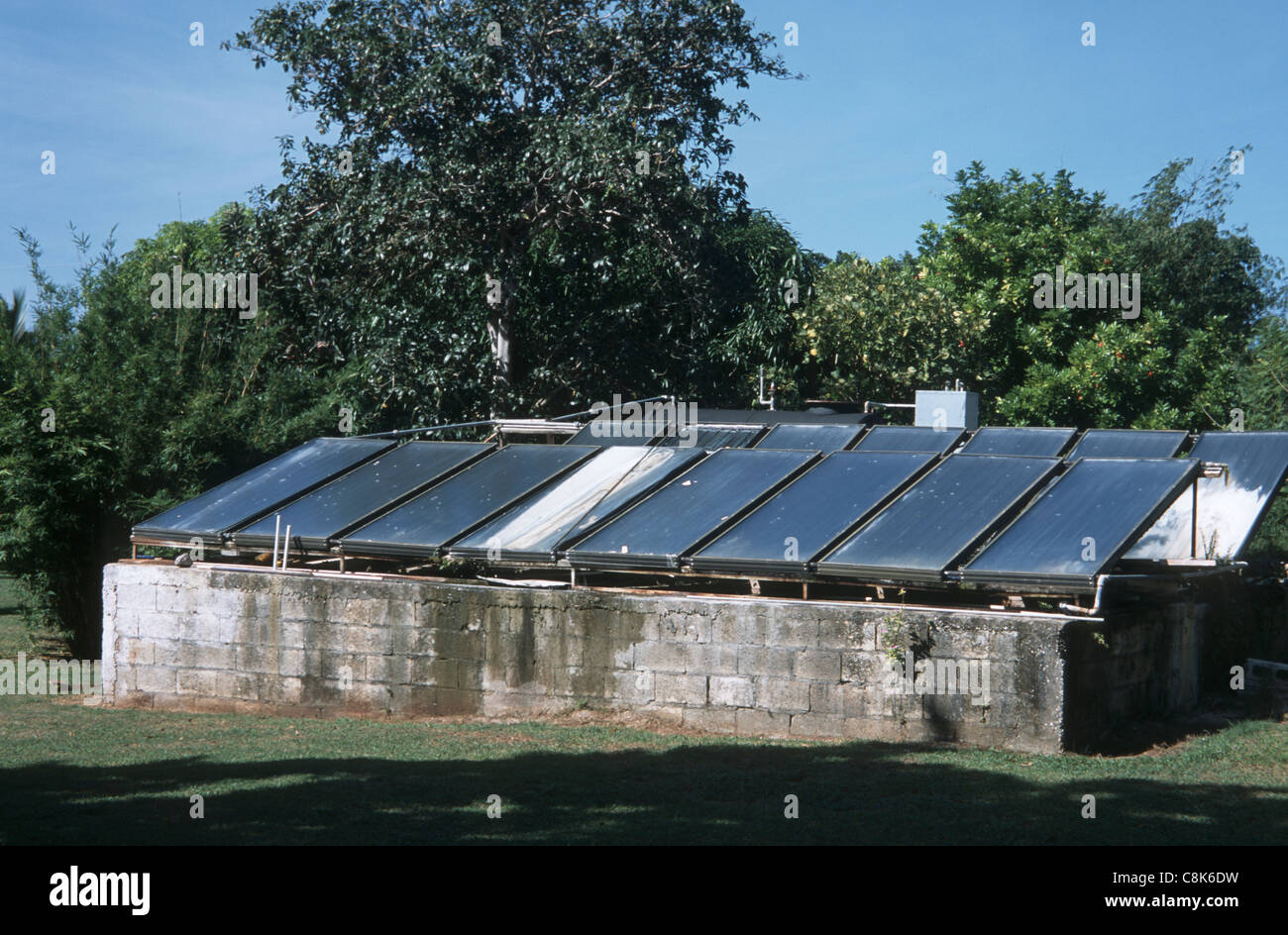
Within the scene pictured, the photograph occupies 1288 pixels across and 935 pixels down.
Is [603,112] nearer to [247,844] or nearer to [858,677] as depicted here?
[858,677]

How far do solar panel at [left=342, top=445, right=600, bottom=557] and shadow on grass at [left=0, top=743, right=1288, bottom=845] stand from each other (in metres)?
3.32

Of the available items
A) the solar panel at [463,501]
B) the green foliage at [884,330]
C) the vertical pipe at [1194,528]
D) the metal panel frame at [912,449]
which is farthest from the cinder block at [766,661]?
the green foliage at [884,330]

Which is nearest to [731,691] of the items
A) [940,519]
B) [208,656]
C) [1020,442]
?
[940,519]

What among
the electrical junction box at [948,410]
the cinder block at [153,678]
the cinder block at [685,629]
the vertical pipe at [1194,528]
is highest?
the electrical junction box at [948,410]

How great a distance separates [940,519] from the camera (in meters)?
10.1

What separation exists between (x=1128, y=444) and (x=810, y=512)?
4.70 metres

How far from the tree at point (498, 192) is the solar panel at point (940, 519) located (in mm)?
8144

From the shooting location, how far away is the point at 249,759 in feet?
30.0

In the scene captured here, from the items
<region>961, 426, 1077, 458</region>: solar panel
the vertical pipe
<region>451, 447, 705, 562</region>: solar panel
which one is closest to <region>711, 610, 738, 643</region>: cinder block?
<region>451, 447, 705, 562</region>: solar panel

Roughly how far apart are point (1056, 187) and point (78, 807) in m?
26.7

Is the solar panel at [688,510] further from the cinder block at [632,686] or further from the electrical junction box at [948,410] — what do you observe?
the electrical junction box at [948,410]

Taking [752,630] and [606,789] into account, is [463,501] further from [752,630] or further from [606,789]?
[606,789]

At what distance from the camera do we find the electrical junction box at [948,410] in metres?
15.6
